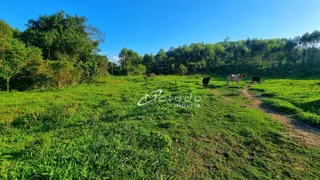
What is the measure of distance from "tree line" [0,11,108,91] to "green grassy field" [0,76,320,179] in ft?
23.1

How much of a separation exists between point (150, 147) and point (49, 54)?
1895 centimetres

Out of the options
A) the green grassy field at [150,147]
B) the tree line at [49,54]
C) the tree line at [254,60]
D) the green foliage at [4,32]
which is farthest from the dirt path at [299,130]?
the tree line at [254,60]

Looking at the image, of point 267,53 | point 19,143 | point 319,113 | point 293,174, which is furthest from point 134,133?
point 267,53

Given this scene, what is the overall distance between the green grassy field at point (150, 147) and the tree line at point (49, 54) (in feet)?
23.1

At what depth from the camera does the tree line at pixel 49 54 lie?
12.0 m

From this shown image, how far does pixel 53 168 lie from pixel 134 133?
219 cm

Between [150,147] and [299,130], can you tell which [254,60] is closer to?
[299,130]

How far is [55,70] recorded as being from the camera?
14.1 meters

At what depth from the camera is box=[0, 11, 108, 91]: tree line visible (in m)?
12.0

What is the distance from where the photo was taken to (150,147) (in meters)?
4.27

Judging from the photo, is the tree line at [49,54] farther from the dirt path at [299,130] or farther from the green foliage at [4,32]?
the dirt path at [299,130]

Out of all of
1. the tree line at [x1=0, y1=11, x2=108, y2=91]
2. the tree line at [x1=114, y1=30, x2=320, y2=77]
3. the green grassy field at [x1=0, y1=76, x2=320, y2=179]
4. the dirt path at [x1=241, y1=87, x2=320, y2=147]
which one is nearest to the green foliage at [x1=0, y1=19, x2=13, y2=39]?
the tree line at [x1=0, y1=11, x2=108, y2=91]

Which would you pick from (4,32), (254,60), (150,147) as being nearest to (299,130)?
(150,147)

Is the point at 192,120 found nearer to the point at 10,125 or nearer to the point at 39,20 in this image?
the point at 10,125
